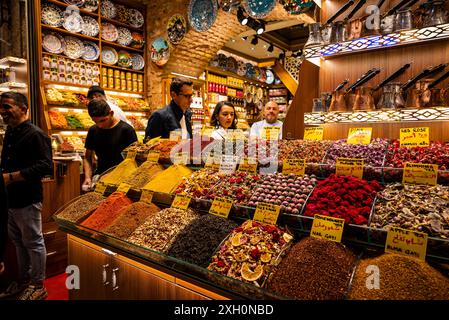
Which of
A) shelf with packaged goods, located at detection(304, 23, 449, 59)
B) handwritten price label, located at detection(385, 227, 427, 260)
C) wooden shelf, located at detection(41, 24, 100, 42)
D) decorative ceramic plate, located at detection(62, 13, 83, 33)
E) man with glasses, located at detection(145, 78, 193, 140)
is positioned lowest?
handwritten price label, located at detection(385, 227, 427, 260)

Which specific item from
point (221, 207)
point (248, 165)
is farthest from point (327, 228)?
point (248, 165)

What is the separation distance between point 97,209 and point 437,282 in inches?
68.8

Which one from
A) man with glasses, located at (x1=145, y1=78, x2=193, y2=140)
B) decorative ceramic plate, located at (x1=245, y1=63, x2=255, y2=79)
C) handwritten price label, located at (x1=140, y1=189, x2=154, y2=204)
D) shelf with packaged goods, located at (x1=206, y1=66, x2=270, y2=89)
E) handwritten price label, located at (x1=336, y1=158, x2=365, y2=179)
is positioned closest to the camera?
handwritten price label, located at (x1=336, y1=158, x2=365, y2=179)

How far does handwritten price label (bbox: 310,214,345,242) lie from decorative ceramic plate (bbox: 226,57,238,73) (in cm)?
728

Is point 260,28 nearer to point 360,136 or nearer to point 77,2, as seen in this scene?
point 77,2

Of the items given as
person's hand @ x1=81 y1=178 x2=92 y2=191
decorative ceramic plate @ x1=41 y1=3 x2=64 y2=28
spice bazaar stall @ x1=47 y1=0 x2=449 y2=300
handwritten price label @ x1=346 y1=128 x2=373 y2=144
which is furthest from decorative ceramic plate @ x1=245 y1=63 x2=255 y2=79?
handwritten price label @ x1=346 y1=128 x2=373 y2=144

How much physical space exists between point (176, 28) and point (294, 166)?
4829mm

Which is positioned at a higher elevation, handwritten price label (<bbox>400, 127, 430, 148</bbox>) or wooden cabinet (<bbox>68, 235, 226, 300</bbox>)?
handwritten price label (<bbox>400, 127, 430, 148</bbox>)

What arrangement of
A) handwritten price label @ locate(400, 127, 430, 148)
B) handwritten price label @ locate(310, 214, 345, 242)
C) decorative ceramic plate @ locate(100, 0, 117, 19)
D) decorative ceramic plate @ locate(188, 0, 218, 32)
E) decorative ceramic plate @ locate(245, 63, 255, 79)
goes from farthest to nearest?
1. decorative ceramic plate @ locate(245, 63, 255, 79)
2. decorative ceramic plate @ locate(100, 0, 117, 19)
3. decorative ceramic plate @ locate(188, 0, 218, 32)
4. handwritten price label @ locate(400, 127, 430, 148)
5. handwritten price label @ locate(310, 214, 345, 242)

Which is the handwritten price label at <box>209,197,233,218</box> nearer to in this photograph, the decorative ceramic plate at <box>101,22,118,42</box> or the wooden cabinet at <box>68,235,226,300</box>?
the wooden cabinet at <box>68,235,226,300</box>

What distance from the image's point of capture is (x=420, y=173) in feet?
4.40

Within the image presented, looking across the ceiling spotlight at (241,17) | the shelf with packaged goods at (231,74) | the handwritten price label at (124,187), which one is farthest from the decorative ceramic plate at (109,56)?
the handwritten price label at (124,187)

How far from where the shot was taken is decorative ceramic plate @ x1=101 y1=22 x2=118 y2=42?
17.9 feet
